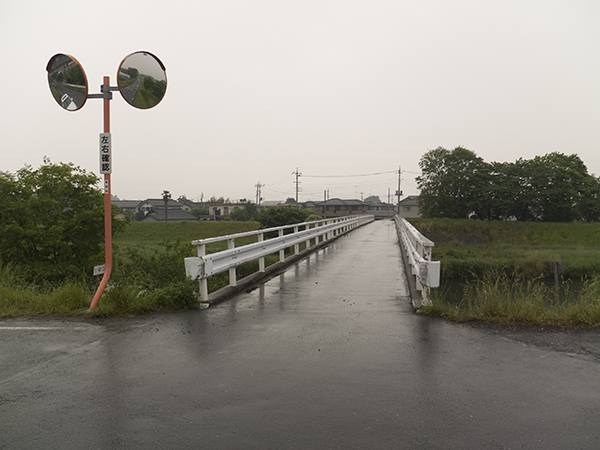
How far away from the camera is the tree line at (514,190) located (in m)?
57.1

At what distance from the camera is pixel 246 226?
192 feet

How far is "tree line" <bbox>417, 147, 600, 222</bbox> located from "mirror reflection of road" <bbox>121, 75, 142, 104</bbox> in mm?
59694

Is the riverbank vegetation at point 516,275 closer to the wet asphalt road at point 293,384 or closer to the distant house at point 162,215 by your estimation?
the wet asphalt road at point 293,384

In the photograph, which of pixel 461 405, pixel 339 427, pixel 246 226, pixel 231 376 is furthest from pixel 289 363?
pixel 246 226

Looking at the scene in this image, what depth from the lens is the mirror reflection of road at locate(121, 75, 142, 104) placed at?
22.5 feet

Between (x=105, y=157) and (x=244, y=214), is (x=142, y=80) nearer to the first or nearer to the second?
(x=105, y=157)

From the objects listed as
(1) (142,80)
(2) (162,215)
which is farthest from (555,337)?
(2) (162,215)

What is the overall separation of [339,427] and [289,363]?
1390mm

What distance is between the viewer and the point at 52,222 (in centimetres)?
1436

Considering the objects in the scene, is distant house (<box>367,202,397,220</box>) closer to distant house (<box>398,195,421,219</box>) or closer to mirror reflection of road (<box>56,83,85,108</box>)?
distant house (<box>398,195,421,219</box>)

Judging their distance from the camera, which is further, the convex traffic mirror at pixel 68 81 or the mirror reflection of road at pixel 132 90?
the mirror reflection of road at pixel 132 90

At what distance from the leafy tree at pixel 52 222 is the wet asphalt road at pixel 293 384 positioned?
28.1 feet

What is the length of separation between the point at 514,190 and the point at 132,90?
61572 millimetres

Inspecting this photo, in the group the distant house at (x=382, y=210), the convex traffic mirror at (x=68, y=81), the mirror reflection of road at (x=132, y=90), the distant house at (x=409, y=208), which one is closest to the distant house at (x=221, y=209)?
the distant house at (x=409, y=208)
